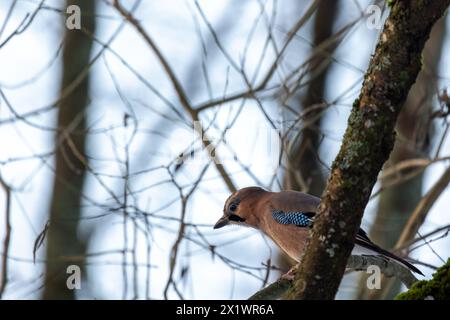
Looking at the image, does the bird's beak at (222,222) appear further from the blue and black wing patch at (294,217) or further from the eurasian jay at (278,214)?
the blue and black wing patch at (294,217)

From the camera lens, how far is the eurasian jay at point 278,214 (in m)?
6.04

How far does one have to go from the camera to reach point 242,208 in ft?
21.4

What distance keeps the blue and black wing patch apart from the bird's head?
0.82 feet

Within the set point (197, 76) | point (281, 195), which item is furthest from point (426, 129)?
point (197, 76)

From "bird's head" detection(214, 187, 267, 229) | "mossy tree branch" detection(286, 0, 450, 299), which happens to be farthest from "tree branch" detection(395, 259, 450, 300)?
"bird's head" detection(214, 187, 267, 229)

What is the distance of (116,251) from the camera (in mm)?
6133

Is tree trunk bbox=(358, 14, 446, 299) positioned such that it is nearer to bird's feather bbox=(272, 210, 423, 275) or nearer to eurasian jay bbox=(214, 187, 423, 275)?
eurasian jay bbox=(214, 187, 423, 275)

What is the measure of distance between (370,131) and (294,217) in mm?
2870

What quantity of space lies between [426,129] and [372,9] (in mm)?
1101

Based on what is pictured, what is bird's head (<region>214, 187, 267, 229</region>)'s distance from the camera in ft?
21.3

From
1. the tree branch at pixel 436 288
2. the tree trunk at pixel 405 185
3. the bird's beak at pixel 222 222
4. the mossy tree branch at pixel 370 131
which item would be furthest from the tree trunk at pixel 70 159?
the tree branch at pixel 436 288

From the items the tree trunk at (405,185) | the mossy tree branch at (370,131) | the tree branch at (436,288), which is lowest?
the tree branch at (436,288)

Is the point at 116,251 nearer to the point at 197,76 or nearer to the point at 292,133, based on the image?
the point at 292,133
